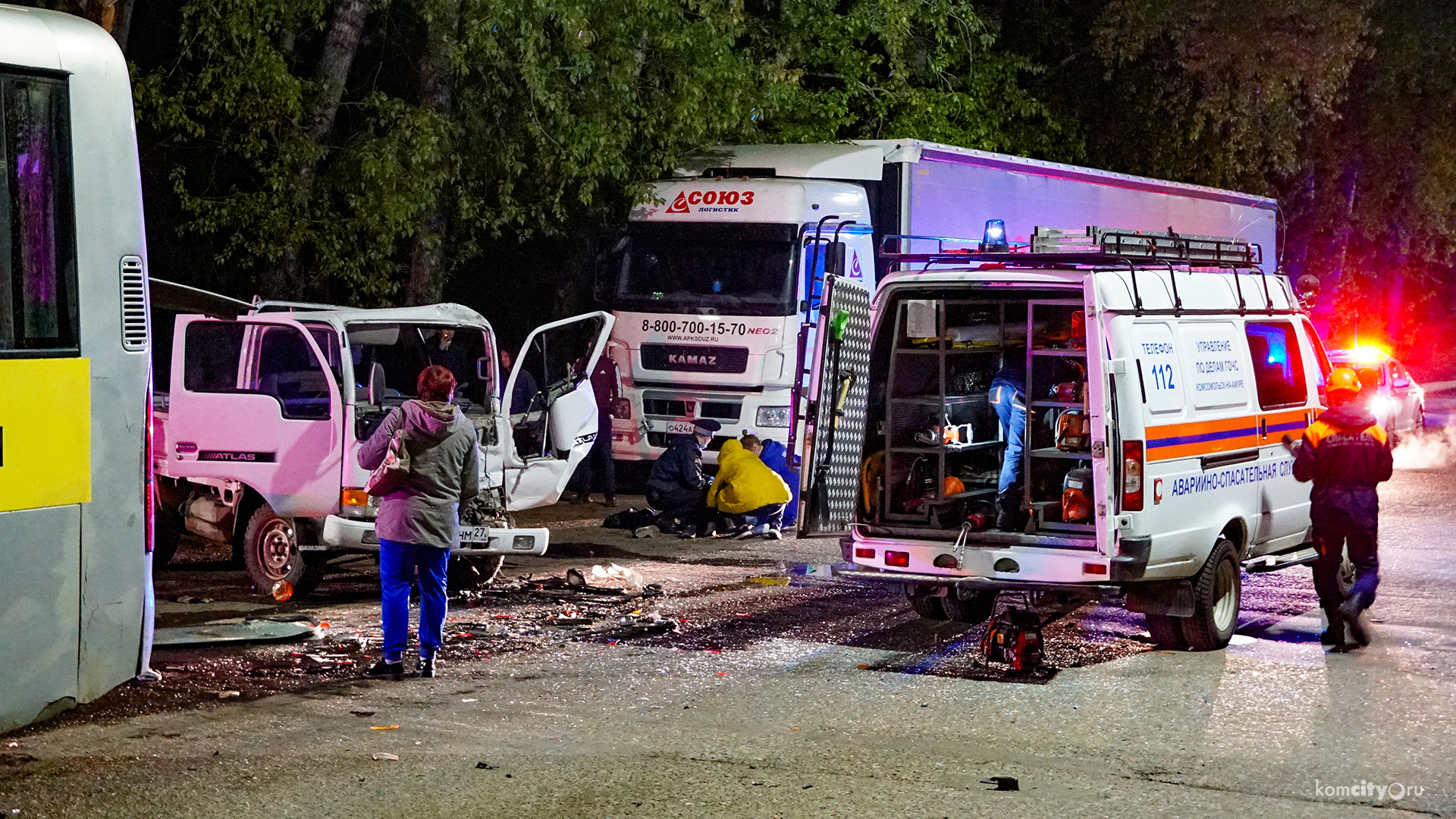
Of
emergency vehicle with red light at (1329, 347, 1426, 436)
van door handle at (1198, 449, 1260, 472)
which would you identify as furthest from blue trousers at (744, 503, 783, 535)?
emergency vehicle with red light at (1329, 347, 1426, 436)

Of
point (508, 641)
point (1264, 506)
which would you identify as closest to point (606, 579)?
point (508, 641)

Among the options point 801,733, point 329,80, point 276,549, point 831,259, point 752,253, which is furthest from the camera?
point 752,253

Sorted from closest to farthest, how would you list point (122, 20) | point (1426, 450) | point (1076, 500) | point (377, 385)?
1. point (1076, 500)
2. point (377, 385)
3. point (122, 20)
4. point (1426, 450)

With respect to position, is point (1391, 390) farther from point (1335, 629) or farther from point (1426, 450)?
point (1335, 629)

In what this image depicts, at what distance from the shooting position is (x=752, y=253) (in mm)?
17062

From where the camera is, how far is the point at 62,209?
691 centimetres

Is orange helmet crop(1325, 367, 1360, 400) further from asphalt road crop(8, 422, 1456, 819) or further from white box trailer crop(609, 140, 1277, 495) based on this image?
white box trailer crop(609, 140, 1277, 495)

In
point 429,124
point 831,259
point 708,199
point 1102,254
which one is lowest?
point 1102,254

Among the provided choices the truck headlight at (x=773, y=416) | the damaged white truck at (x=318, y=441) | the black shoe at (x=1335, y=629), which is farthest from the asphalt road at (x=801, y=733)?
the truck headlight at (x=773, y=416)

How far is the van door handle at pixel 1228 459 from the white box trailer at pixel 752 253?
6614 millimetres

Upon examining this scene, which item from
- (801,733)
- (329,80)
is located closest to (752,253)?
(329,80)

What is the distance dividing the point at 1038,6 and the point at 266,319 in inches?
784

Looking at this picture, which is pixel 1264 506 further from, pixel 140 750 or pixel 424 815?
pixel 140 750

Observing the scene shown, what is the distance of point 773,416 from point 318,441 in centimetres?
651
